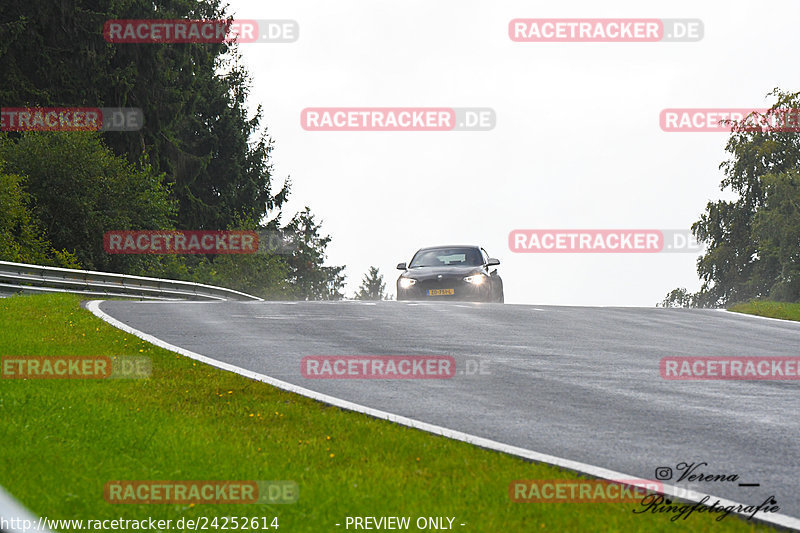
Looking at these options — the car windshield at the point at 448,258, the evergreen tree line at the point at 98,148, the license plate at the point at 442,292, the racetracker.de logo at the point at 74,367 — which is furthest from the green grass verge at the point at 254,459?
the evergreen tree line at the point at 98,148

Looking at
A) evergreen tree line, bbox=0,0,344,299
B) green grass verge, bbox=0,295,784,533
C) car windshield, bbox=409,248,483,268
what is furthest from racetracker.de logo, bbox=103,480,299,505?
evergreen tree line, bbox=0,0,344,299

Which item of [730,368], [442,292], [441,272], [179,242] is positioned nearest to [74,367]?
[730,368]

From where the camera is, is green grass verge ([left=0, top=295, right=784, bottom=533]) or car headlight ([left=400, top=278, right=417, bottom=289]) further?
car headlight ([left=400, top=278, right=417, bottom=289])

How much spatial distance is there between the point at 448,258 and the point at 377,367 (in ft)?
43.7

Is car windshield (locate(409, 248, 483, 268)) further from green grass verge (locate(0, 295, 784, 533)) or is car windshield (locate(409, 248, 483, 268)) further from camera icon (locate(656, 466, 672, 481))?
camera icon (locate(656, 466, 672, 481))

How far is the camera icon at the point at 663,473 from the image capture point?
6529 mm

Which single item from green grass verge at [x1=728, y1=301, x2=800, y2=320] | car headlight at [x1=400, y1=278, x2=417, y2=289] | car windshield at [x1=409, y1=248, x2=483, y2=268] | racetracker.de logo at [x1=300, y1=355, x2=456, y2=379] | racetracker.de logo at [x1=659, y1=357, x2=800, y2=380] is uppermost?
car windshield at [x1=409, y1=248, x2=483, y2=268]

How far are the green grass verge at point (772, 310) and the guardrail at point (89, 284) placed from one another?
15162mm

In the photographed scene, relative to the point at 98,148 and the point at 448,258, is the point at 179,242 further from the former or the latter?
the point at 448,258

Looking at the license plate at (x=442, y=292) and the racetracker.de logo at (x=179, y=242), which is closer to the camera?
the license plate at (x=442, y=292)

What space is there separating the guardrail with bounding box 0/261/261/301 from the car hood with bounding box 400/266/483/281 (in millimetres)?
7188

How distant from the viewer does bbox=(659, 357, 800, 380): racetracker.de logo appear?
1155 centimetres

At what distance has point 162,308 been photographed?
1852cm

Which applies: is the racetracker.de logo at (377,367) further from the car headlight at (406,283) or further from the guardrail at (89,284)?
the guardrail at (89,284)
